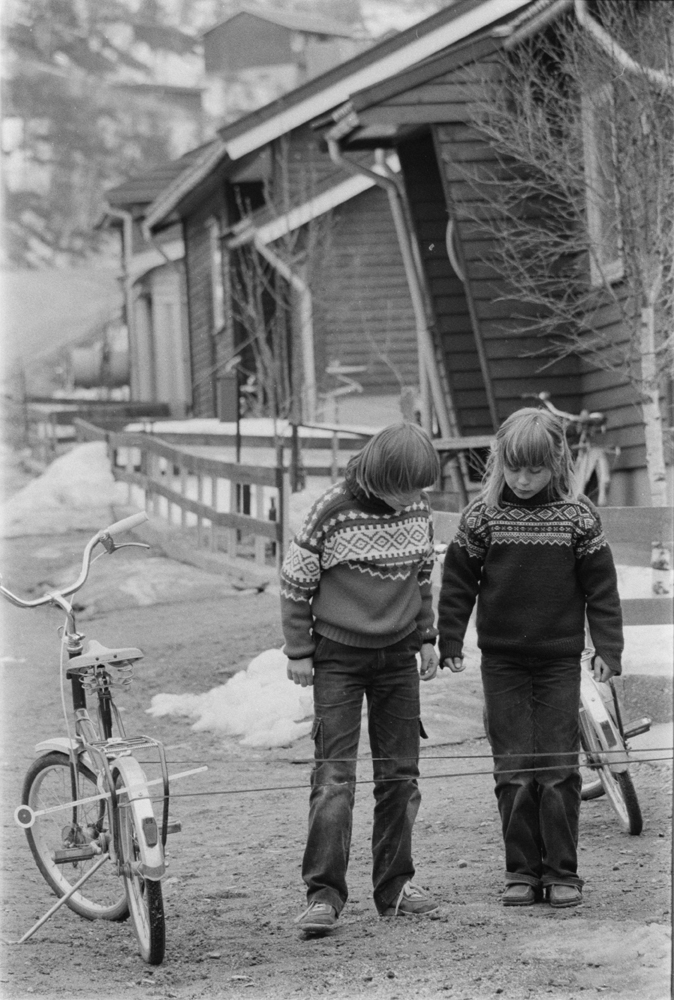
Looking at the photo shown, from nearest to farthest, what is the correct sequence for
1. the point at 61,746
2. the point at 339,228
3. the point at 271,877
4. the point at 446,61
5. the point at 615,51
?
1. the point at 61,746
2. the point at 271,877
3. the point at 615,51
4. the point at 446,61
5. the point at 339,228

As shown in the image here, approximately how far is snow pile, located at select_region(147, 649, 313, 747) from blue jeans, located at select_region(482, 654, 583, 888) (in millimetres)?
1464

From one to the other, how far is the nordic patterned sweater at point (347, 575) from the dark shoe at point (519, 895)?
0.73 meters

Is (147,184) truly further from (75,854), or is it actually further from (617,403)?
(75,854)

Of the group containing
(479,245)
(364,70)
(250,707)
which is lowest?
(250,707)

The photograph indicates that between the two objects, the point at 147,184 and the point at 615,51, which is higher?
the point at 147,184

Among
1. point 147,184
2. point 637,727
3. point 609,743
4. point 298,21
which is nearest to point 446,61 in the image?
point 298,21

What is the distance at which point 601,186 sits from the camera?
629 centimetres

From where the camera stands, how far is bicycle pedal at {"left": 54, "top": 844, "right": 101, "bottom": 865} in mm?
3578

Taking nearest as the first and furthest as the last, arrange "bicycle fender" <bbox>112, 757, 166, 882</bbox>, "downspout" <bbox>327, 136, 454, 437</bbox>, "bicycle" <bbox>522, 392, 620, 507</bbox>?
1. "bicycle fender" <bbox>112, 757, 166, 882</bbox>
2. "bicycle" <bbox>522, 392, 620, 507</bbox>
3. "downspout" <bbox>327, 136, 454, 437</bbox>

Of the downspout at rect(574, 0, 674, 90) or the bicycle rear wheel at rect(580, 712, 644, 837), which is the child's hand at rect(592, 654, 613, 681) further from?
the downspout at rect(574, 0, 674, 90)

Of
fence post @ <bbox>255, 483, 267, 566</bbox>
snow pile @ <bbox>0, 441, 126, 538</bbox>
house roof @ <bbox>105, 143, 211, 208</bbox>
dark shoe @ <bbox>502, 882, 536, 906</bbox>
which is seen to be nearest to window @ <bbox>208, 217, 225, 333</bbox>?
house roof @ <bbox>105, 143, 211, 208</bbox>

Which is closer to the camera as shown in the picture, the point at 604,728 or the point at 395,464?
the point at 395,464

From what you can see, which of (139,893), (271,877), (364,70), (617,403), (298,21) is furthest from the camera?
(364,70)

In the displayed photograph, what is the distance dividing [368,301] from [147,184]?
188cm
